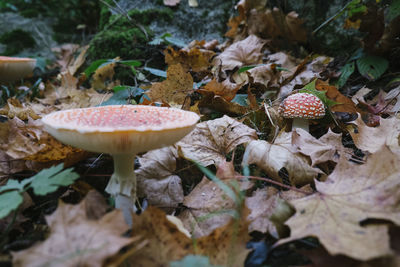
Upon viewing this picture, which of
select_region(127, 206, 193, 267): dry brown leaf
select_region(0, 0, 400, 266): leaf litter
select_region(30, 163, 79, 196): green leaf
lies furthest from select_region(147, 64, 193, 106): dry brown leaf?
select_region(127, 206, 193, 267): dry brown leaf

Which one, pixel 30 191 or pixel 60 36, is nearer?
pixel 30 191

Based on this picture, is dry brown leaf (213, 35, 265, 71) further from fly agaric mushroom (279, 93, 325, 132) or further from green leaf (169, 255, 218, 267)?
green leaf (169, 255, 218, 267)

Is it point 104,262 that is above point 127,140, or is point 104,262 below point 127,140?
below

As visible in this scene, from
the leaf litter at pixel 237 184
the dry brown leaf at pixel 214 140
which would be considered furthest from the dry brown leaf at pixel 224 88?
the dry brown leaf at pixel 214 140

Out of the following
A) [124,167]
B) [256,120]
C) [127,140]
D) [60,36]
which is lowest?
[60,36]

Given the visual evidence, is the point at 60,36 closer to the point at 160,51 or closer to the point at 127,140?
the point at 160,51

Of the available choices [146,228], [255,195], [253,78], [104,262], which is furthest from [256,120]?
[104,262]

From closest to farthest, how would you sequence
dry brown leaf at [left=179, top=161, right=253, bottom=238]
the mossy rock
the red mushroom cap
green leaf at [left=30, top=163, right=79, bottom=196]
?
green leaf at [left=30, top=163, right=79, bottom=196] → dry brown leaf at [left=179, top=161, right=253, bottom=238] → the red mushroom cap → the mossy rock
